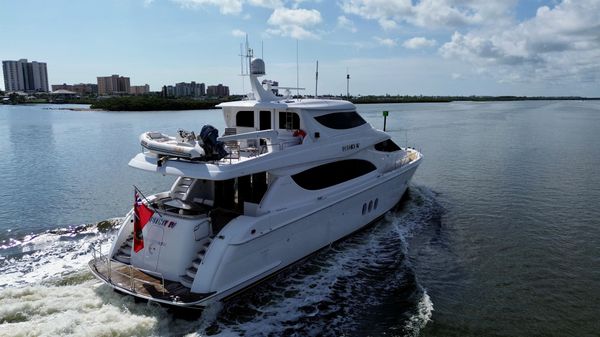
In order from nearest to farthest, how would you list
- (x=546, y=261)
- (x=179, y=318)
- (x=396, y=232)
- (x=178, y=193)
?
(x=179, y=318), (x=178, y=193), (x=546, y=261), (x=396, y=232)

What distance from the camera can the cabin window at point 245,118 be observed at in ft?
39.7

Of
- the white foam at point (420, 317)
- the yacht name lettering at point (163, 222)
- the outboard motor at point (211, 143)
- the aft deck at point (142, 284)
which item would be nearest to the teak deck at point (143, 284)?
the aft deck at point (142, 284)

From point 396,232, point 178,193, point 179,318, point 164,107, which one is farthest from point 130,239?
point 164,107

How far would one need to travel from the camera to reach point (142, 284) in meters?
8.55

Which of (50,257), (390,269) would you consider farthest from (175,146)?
(390,269)

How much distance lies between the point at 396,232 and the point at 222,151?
6898 millimetres

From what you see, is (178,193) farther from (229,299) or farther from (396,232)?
(396,232)

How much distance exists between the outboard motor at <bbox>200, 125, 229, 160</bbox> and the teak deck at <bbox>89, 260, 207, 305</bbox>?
273cm

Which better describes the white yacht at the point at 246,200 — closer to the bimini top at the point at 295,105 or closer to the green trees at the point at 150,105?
the bimini top at the point at 295,105

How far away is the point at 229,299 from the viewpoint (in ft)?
29.0

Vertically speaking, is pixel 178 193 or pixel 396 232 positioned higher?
pixel 178 193

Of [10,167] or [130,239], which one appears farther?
[10,167]

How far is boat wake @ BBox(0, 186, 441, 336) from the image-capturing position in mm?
7984

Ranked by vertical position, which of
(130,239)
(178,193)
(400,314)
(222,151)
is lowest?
(400,314)
